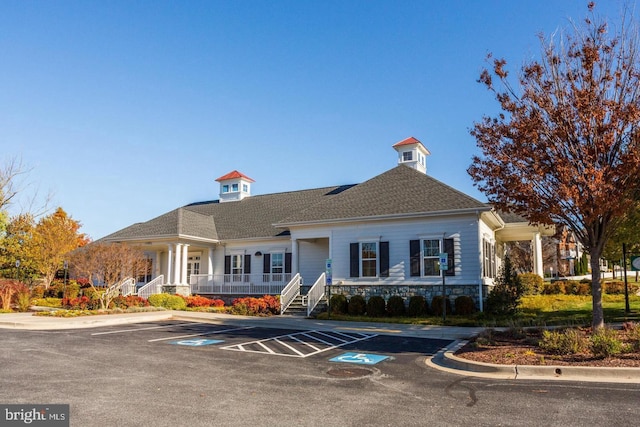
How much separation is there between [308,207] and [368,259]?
22.2ft

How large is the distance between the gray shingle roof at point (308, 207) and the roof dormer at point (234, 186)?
0.96 meters

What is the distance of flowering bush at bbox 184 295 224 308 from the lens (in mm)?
25516

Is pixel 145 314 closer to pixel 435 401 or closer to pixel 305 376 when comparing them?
pixel 305 376

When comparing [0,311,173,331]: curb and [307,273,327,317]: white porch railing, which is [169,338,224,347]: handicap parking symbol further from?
[307,273,327,317]: white porch railing

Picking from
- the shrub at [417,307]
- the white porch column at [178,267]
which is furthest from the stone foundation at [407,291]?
the white porch column at [178,267]

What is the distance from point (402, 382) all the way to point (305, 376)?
1835 millimetres

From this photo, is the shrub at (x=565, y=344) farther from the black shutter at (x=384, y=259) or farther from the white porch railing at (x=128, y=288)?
the white porch railing at (x=128, y=288)

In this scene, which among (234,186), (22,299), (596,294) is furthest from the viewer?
(234,186)

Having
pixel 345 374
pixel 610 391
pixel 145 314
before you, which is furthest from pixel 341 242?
pixel 610 391

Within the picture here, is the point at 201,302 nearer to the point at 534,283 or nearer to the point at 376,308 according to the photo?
the point at 376,308

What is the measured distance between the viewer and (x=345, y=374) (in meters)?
9.29

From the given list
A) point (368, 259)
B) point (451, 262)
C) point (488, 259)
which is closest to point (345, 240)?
point (368, 259)

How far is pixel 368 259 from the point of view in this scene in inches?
905

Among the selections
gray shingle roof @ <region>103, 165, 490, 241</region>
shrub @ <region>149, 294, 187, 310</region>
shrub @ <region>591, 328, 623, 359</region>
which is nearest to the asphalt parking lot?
shrub @ <region>591, 328, 623, 359</region>
